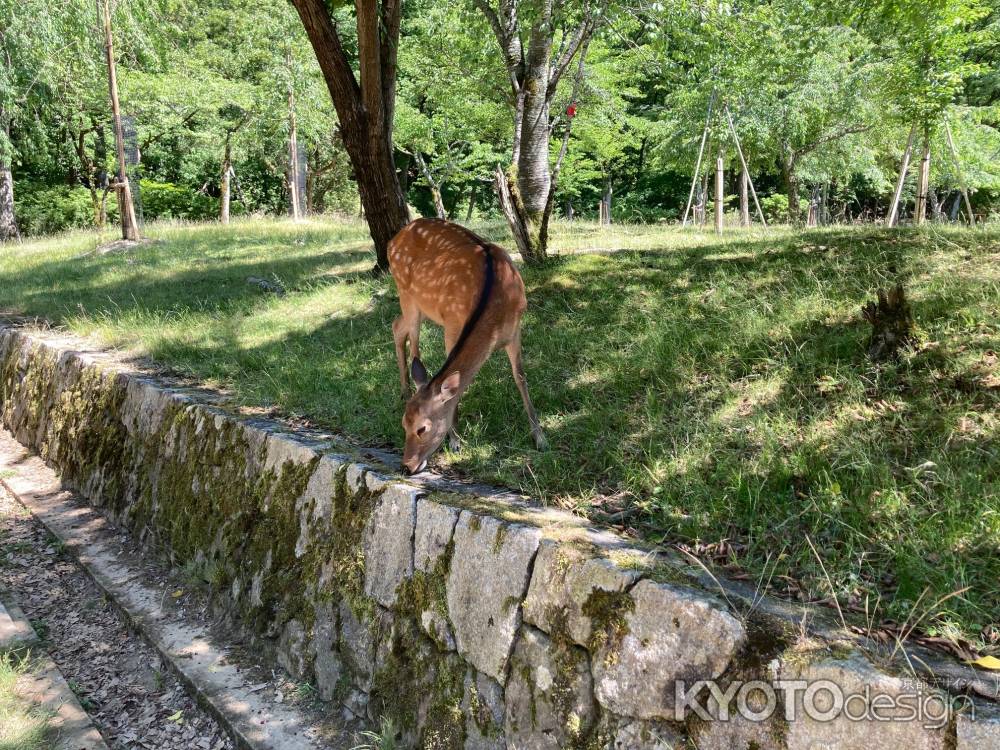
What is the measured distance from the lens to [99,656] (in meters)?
4.66

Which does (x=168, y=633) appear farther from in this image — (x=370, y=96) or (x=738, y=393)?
(x=370, y=96)

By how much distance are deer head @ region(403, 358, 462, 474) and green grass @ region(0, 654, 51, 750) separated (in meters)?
2.14

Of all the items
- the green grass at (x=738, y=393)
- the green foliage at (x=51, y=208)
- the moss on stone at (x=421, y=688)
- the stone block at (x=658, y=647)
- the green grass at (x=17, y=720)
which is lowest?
the green grass at (x=17, y=720)

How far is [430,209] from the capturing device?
33781mm

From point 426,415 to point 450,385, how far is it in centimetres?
21

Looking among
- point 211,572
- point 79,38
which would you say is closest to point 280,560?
point 211,572

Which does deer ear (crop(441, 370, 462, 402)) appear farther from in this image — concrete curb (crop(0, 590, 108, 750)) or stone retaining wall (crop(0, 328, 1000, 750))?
concrete curb (crop(0, 590, 108, 750))

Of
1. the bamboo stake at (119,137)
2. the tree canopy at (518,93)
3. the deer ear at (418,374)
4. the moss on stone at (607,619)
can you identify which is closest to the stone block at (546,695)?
the moss on stone at (607,619)

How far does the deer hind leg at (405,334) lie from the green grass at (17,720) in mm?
2734

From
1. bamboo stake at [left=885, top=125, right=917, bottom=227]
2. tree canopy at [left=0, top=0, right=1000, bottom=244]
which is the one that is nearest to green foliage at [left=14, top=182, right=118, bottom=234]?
tree canopy at [left=0, top=0, right=1000, bottom=244]

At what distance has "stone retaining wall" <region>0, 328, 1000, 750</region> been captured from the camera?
8.11 feet

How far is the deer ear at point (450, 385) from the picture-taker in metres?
3.93

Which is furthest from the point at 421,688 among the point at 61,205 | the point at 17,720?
the point at 61,205

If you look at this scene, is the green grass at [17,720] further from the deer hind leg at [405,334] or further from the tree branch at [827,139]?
the tree branch at [827,139]
